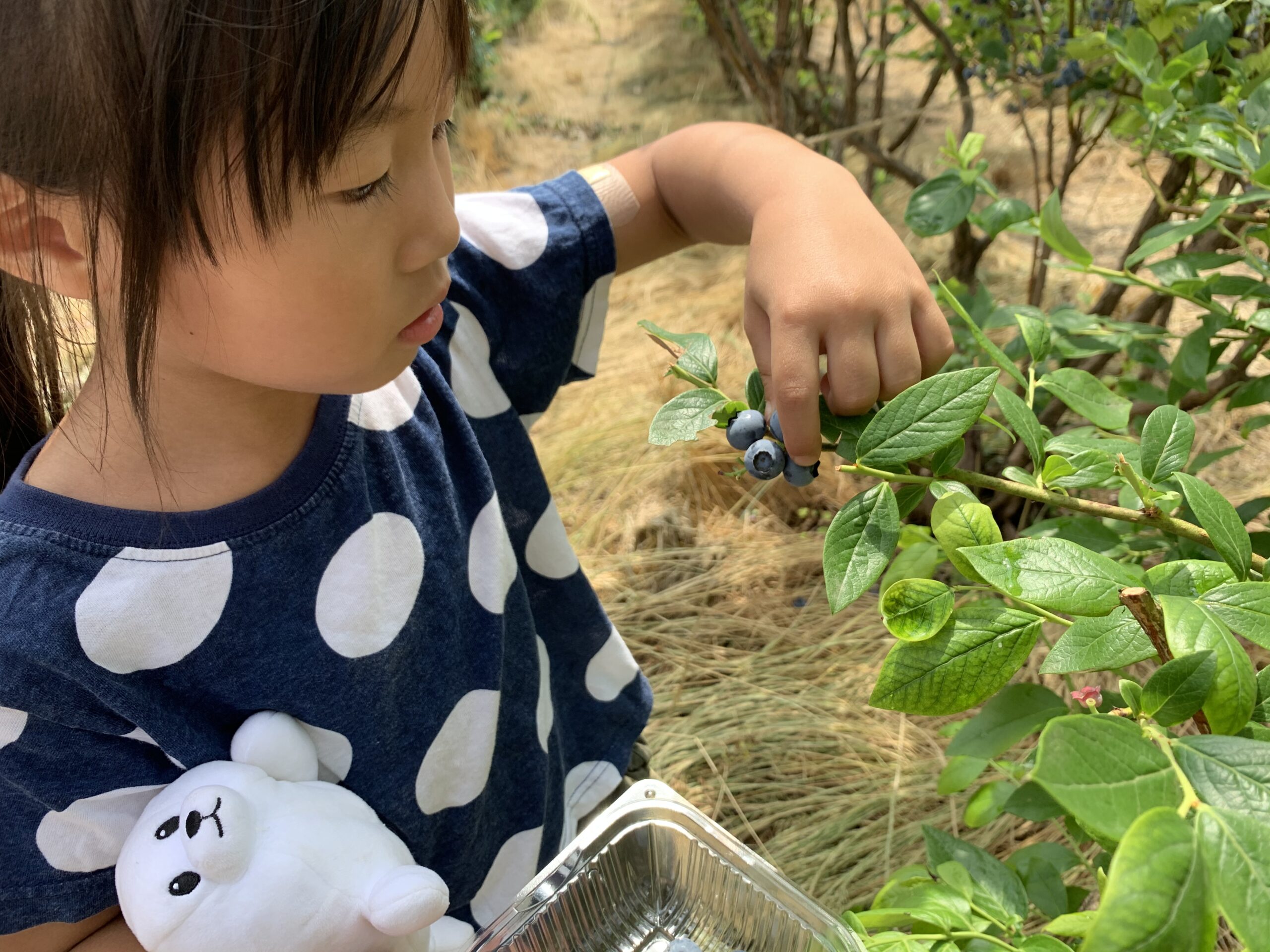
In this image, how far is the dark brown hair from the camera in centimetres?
43

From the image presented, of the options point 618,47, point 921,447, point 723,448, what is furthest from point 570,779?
point 618,47

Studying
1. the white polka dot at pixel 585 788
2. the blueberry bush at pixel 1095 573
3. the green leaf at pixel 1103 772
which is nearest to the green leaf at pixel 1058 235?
the blueberry bush at pixel 1095 573

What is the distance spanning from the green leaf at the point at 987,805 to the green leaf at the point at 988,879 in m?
0.15

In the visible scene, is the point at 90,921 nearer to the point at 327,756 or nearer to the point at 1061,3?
the point at 327,756

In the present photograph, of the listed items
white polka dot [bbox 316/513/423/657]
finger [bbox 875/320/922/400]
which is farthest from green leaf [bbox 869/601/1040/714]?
white polka dot [bbox 316/513/423/657]

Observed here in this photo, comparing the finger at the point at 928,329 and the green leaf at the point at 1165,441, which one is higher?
the green leaf at the point at 1165,441

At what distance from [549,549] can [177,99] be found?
569mm

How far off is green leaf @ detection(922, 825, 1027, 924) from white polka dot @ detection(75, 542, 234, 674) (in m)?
0.48

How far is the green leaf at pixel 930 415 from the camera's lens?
1.32ft

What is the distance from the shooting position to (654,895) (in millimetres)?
677

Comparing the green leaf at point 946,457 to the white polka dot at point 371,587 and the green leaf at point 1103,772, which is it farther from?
the white polka dot at point 371,587

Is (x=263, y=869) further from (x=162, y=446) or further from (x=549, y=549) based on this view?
(x=549, y=549)

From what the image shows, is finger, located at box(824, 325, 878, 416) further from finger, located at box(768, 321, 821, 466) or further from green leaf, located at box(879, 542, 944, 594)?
green leaf, located at box(879, 542, 944, 594)

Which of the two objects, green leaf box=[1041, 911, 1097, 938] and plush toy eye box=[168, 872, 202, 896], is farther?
plush toy eye box=[168, 872, 202, 896]
